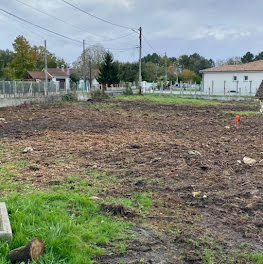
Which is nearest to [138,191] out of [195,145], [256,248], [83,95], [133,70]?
[256,248]

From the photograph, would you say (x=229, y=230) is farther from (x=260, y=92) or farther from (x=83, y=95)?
(x=83, y=95)

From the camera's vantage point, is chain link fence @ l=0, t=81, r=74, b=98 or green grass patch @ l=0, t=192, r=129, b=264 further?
chain link fence @ l=0, t=81, r=74, b=98

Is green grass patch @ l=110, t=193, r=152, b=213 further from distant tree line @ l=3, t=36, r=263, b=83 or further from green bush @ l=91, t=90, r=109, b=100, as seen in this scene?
distant tree line @ l=3, t=36, r=263, b=83

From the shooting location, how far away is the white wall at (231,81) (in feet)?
174

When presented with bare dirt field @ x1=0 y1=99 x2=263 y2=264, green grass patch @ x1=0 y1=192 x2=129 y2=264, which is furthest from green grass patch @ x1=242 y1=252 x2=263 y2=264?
green grass patch @ x1=0 y1=192 x2=129 y2=264

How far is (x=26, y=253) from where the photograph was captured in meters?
3.51

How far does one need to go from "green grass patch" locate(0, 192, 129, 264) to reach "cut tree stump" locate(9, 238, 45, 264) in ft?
0.24

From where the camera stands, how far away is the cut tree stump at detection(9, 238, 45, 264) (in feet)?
11.5

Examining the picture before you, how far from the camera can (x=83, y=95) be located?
37.1 m

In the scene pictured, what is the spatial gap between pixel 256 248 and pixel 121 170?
389 cm

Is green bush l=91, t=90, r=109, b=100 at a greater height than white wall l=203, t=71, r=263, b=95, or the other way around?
white wall l=203, t=71, r=263, b=95

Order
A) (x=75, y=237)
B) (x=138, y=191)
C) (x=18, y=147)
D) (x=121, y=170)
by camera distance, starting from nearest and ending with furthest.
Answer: (x=75, y=237)
(x=138, y=191)
(x=121, y=170)
(x=18, y=147)

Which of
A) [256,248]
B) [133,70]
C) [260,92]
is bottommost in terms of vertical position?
[256,248]

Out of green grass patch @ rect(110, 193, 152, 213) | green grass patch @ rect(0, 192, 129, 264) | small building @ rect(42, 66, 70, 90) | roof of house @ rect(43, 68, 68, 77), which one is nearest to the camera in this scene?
green grass patch @ rect(0, 192, 129, 264)
